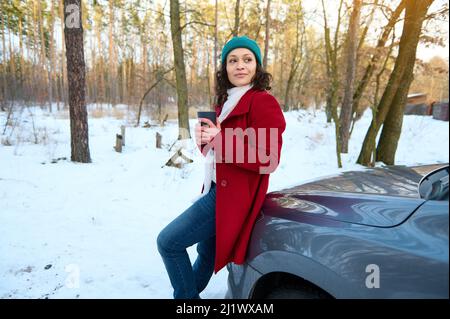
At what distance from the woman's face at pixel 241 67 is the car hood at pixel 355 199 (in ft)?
2.56

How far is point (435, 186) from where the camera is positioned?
1240 mm

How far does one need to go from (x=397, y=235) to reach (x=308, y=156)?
8603 millimetres

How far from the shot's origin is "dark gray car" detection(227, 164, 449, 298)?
960 millimetres

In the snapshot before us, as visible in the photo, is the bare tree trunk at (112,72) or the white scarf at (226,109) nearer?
the white scarf at (226,109)

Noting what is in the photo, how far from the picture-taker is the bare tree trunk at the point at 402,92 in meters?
6.42

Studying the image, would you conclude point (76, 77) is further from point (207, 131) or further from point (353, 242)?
point (353, 242)

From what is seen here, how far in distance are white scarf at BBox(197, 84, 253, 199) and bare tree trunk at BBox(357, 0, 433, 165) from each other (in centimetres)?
671

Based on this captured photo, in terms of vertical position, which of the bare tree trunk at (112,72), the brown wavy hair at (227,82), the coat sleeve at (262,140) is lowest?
the coat sleeve at (262,140)

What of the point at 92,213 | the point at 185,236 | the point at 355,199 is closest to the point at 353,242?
the point at 355,199

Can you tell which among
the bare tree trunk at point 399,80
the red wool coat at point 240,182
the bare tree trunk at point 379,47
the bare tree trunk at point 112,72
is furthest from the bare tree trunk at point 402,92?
the bare tree trunk at point 112,72

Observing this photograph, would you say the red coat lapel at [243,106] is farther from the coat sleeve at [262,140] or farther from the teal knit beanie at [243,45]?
the teal knit beanie at [243,45]

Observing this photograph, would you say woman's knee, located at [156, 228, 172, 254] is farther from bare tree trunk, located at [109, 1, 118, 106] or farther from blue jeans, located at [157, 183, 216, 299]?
bare tree trunk, located at [109, 1, 118, 106]

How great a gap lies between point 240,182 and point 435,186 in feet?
3.06
